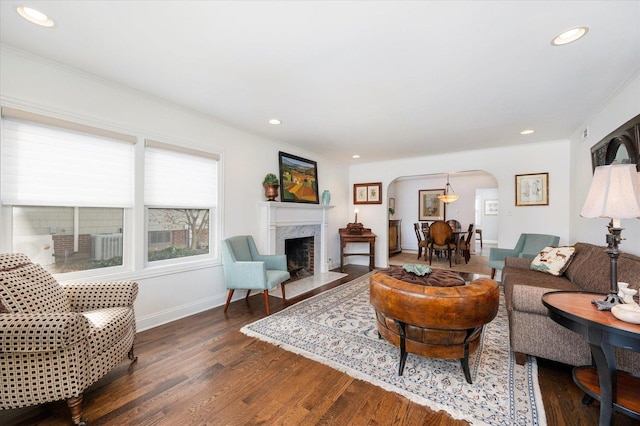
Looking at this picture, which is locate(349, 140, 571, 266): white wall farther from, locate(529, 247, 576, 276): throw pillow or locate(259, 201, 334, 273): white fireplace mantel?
locate(259, 201, 334, 273): white fireplace mantel

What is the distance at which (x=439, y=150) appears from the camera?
495 centimetres

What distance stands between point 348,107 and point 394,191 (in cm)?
651

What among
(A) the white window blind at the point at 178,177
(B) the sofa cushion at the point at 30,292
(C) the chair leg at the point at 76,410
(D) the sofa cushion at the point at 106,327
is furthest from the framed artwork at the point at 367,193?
(C) the chair leg at the point at 76,410

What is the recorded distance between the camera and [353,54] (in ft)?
6.60

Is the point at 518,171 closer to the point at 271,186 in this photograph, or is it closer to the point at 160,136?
the point at 271,186

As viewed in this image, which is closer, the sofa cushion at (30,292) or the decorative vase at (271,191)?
the sofa cushion at (30,292)

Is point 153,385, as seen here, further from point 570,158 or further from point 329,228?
point 570,158

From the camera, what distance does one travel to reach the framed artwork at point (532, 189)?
439cm

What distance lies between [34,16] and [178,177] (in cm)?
171

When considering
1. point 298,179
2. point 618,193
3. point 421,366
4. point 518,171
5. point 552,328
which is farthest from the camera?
point 298,179

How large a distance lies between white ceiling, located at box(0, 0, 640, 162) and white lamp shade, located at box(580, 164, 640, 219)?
961mm

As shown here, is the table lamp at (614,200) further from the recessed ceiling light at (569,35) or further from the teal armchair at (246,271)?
the teal armchair at (246,271)

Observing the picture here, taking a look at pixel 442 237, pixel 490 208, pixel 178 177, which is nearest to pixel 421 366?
pixel 178 177

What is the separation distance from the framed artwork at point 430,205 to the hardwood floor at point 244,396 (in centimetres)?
688
